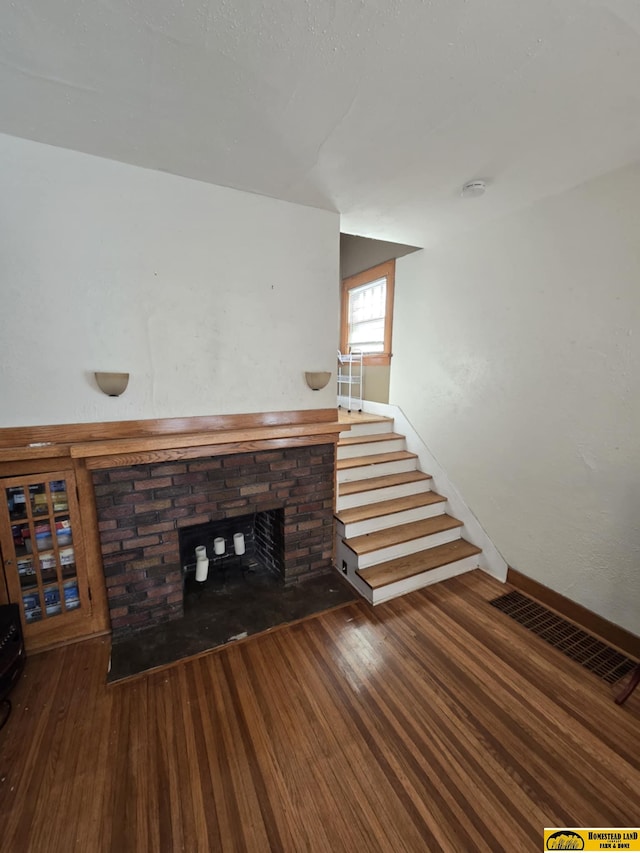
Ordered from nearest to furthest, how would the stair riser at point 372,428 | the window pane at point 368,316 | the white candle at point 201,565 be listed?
the white candle at point 201,565
the stair riser at point 372,428
the window pane at point 368,316

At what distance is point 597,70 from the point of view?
1.29m

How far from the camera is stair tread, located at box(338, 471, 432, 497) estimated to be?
3092 mm

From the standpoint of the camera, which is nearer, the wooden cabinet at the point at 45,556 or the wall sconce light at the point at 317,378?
the wooden cabinet at the point at 45,556

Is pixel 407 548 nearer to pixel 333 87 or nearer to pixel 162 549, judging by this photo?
pixel 162 549

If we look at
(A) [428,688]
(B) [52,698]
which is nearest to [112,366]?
(B) [52,698]

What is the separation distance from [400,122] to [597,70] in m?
0.72

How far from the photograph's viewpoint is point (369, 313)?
436cm

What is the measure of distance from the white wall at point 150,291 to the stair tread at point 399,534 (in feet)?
3.96

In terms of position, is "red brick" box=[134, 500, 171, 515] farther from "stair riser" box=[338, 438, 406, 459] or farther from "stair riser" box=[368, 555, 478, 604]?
"stair riser" box=[338, 438, 406, 459]

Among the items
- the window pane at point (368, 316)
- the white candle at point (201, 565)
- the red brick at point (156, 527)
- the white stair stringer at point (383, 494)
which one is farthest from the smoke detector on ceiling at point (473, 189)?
the white candle at point (201, 565)

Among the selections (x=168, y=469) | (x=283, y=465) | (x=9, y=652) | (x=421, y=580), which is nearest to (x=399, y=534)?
→ (x=421, y=580)

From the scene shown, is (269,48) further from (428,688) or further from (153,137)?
(428,688)

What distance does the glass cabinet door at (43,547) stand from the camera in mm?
1888

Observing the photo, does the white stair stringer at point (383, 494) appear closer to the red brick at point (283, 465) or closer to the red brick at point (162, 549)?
the red brick at point (283, 465)
